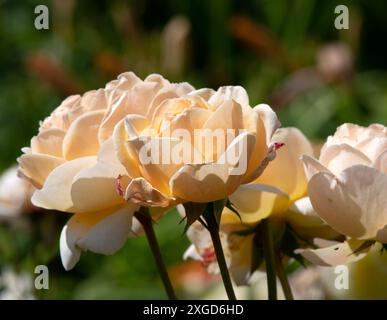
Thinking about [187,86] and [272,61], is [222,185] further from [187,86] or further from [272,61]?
[272,61]

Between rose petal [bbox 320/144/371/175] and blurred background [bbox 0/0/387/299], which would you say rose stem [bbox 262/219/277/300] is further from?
blurred background [bbox 0/0/387/299]

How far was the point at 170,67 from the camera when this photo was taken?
2205mm

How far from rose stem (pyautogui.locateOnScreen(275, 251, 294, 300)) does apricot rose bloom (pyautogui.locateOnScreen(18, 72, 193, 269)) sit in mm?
96

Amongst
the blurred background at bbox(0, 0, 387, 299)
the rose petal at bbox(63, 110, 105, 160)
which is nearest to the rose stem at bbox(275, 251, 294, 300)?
the rose petal at bbox(63, 110, 105, 160)

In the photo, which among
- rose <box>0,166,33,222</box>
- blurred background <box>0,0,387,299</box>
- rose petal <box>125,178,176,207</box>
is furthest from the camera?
blurred background <box>0,0,387,299</box>

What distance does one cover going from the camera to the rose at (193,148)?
418mm

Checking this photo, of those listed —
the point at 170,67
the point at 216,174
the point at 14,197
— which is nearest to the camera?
the point at 216,174

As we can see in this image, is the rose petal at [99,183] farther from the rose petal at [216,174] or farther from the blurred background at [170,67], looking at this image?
the blurred background at [170,67]

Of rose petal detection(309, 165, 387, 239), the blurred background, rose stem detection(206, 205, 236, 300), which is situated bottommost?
the blurred background

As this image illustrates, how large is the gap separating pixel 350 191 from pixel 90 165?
0.39 feet

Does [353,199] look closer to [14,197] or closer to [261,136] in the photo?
[261,136]

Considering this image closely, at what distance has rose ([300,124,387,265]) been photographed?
438mm

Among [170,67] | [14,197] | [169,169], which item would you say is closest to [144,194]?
[169,169]

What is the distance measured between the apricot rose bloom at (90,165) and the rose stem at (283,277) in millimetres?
96
